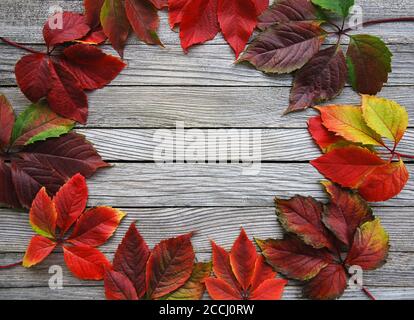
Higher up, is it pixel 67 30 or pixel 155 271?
pixel 67 30

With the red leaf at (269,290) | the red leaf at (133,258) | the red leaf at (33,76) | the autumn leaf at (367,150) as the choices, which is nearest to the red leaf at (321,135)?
the autumn leaf at (367,150)

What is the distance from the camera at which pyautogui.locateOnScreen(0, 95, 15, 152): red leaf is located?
0.82m

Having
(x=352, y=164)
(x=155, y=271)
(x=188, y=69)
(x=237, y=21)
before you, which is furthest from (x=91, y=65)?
(x=352, y=164)

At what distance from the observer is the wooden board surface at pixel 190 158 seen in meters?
0.84

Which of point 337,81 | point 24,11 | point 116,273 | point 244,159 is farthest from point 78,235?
point 337,81

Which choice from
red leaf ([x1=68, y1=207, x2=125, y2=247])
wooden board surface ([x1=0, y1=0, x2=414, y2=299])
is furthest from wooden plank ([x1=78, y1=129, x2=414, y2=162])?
red leaf ([x1=68, y1=207, x2=125, y2=247])

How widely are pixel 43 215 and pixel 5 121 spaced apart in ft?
0.61

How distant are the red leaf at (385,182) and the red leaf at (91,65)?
499 millimetres

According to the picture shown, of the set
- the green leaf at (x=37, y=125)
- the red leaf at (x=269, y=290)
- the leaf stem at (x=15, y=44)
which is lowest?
the red leaf at (x=269, y=290)

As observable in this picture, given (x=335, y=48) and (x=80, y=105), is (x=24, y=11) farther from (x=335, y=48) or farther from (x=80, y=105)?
(x=335, y=48)

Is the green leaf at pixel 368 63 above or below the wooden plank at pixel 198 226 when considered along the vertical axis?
above

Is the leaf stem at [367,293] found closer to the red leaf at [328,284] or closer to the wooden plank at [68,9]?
the red leaf at [328,284]

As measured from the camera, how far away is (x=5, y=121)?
822 millimetres

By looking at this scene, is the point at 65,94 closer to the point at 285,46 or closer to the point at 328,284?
the point at 285,46
